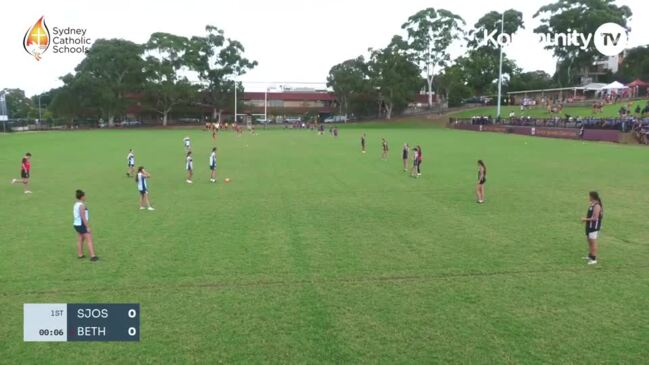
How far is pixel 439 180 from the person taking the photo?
75.9ft

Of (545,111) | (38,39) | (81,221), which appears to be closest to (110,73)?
(38,39)

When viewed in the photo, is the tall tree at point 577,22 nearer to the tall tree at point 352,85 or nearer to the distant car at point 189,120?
the tall tree at point 352,85

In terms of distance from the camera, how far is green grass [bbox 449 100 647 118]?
57.2 m

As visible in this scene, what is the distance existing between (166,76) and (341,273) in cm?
8451

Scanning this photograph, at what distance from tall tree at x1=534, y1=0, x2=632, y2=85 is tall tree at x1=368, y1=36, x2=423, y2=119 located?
2267cm

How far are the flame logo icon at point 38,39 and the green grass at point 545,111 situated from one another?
57293 mm

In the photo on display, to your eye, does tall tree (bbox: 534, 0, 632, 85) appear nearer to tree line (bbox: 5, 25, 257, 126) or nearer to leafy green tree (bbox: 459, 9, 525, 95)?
leafy green tree (bbox: 459, 9, 525, 95)

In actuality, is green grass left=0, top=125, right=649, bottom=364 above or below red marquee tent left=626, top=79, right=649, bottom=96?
below

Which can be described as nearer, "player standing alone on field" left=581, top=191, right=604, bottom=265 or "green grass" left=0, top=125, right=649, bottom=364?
"green grass" left=0, top=125, right=649, bottom=364

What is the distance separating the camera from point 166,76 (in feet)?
286

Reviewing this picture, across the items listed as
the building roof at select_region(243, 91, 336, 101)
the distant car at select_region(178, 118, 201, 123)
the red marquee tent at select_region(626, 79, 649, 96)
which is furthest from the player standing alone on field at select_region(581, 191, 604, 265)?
the building roof at select_region(243, 91, 336, 101)

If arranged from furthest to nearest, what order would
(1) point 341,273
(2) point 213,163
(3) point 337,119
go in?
1. (3) point 337,119
2. (2) point 213,163
3. (1) point 341,273

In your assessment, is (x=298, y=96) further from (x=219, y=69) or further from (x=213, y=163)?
(x=213, y=163)

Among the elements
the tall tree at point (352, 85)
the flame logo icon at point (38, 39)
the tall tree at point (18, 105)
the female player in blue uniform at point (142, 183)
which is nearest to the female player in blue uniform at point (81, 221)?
the female player in blue uniform at point (142, 183)
